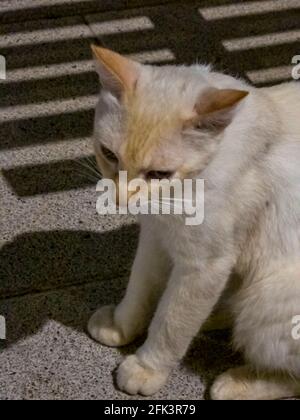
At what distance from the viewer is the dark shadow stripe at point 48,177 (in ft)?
9.02

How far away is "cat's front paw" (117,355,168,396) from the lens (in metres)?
2.18

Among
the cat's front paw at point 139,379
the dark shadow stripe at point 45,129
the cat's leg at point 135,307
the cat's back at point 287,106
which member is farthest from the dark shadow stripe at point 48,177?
the cat's back at point 287,106

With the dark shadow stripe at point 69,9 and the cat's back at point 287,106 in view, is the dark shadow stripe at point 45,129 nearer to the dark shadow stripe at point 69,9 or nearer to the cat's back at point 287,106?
the dark shadow stripe at point 69,9

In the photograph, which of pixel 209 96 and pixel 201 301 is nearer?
pixel 209 96

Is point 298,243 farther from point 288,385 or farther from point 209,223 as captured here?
point 288,385

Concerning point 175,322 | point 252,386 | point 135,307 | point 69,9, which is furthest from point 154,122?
point 69,9

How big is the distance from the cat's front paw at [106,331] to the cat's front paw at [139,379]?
12 cm

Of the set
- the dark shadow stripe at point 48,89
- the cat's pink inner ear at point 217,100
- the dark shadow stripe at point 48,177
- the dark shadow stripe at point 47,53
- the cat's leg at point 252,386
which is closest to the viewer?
the cat's pink inner ear at point 217,100

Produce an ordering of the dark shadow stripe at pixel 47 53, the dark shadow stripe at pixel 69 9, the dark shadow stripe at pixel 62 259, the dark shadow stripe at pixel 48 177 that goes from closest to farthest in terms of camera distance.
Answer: the dark shadow stripe at pixel 62 259 → the dark shadow stripe at pixel 48 177 → the dark shadow stripe at pixel 47 53 → the dark shadow stripe at pixel 69 9

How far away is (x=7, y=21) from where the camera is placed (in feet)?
11.4

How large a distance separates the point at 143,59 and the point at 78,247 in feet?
3.54

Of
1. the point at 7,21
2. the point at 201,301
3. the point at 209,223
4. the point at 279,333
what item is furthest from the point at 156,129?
the point at 7,21

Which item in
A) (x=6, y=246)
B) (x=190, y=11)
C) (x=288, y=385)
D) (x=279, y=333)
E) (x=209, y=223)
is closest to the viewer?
(x=209, y=223)

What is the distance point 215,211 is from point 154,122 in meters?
0.30
